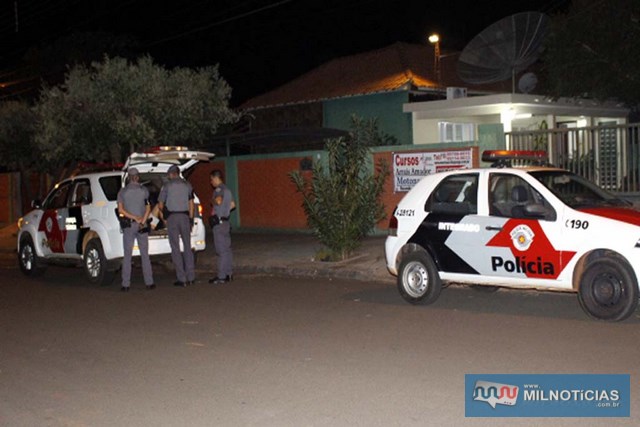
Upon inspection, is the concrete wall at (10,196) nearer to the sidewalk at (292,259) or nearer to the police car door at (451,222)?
the sidewalk at (292,259)

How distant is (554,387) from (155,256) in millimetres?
8633

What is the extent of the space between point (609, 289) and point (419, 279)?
250 centimetres

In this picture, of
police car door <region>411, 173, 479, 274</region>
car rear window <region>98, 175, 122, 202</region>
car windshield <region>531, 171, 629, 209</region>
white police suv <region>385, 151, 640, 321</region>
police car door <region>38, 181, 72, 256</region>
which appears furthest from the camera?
police car door <region>38, 181, 72, 256</region>

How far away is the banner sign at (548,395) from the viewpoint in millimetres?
5875

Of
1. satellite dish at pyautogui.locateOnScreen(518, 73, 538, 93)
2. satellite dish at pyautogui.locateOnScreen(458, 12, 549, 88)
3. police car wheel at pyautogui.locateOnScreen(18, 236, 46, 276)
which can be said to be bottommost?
police car wheel at pyautogui.locateOnScreen(18, 236, 46, 276)

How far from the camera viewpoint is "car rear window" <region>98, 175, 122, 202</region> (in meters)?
13.6

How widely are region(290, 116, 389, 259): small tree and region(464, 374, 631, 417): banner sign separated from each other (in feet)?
26.7

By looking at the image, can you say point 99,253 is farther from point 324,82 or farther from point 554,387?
point 324,82

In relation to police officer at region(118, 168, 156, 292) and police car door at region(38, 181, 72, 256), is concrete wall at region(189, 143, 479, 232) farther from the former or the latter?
police officer at region(118, 168, 156, 292)

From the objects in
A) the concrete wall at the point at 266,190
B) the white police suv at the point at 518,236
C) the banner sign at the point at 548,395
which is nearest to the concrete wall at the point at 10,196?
the concrete wall at the point at 266,190

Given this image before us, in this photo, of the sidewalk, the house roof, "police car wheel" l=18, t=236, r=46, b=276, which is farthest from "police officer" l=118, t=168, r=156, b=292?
A: the house roof

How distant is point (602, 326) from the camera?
866 cm

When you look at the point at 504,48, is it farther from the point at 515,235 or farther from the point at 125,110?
the point at 515,235

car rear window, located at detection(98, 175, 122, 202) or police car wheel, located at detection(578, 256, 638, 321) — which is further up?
car rear window, located at detection(98, 175, 122, 202)
